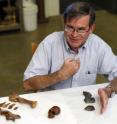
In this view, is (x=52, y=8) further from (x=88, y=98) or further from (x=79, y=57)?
(x=88, y=98)

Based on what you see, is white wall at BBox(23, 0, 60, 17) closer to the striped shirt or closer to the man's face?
the striped shirt

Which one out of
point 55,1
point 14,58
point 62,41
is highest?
point 62,41

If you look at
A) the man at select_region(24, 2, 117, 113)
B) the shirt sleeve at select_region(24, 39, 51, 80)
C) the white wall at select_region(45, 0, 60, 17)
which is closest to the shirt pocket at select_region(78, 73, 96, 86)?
the man at select_region(24, 2, 117, 113)

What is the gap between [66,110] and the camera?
1530mm

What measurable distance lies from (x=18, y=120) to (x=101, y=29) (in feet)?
12.2

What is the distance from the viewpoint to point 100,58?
6.47ft

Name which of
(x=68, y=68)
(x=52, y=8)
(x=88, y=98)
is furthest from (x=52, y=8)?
(x=88, y=98)

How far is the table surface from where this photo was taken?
4.76 ft

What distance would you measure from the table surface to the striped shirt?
0.26m

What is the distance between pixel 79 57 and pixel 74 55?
3 cm

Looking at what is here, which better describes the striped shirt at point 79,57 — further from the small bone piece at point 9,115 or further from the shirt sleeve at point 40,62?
the small bone piece at point 9,115

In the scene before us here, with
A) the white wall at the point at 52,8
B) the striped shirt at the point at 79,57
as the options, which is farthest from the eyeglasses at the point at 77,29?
the white wall at the point at 52,8

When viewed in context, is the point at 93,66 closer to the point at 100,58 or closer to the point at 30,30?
the point at 100,58

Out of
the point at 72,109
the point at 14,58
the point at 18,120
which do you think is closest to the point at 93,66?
the point at 72,109
